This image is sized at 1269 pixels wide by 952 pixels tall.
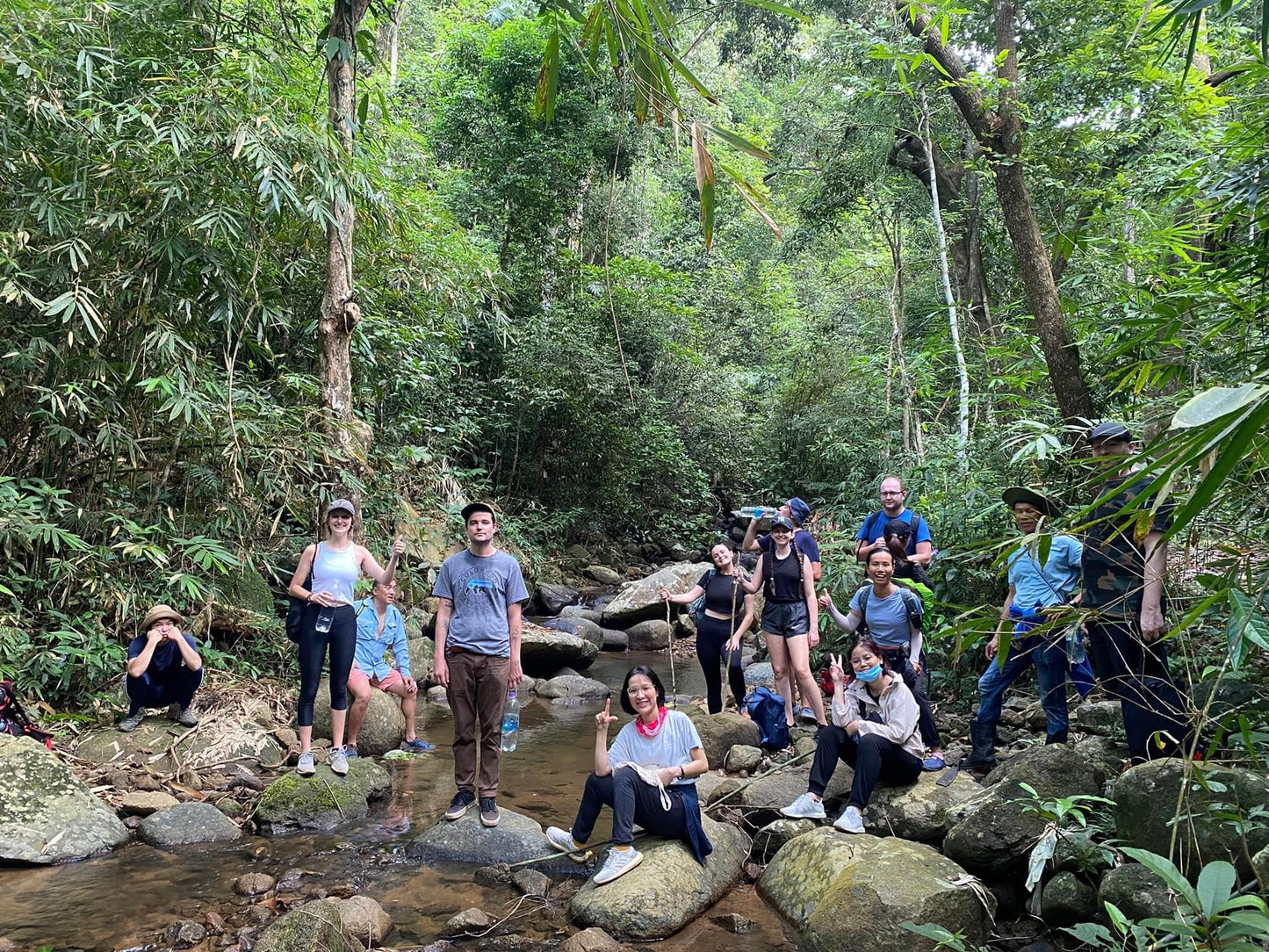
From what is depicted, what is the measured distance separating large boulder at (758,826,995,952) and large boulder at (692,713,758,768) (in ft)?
6.91

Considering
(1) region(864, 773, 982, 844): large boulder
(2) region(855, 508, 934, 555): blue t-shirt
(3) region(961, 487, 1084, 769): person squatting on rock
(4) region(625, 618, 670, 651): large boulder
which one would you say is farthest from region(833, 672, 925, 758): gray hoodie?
(4) region(625, 618, 670, 651): large boulder

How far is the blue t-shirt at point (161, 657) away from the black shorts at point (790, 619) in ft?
13.3

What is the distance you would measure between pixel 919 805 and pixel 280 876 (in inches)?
133

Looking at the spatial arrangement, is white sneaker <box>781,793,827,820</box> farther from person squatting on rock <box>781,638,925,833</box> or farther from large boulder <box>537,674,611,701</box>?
large boulder <box>537,674,611,701</box>

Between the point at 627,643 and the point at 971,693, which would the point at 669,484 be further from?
the point at 971,693

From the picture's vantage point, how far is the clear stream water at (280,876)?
3.79 meters

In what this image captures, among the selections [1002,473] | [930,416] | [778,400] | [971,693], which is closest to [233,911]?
[971,693]

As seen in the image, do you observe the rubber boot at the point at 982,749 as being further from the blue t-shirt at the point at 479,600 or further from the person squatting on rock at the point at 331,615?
the person squatting on rock at the point at 331,615

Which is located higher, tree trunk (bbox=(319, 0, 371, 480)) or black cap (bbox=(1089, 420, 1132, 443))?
tree trunk (bbox=(319, 0, 371, 480))

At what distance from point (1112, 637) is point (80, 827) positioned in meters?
5.53

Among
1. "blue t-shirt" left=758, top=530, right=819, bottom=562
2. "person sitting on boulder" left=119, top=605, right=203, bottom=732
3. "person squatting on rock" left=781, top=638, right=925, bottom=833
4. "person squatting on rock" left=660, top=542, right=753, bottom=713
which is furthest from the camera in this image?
"person squatting on rock" left=660, top=542, right=753, bottom=713

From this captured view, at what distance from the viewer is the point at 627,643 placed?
11805 mm

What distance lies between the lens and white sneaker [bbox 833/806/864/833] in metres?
4.34

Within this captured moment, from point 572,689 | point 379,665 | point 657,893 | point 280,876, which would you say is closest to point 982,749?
point 657,893
